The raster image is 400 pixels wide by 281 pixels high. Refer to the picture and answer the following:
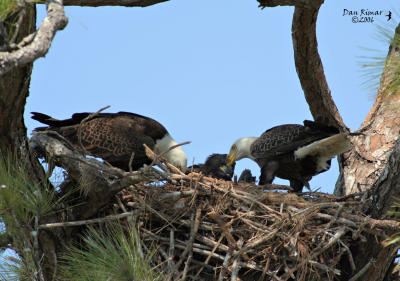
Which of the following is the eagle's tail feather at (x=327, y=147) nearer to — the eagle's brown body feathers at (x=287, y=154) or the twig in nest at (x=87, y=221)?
the eagle's brown body feathers at (x=287, y=154)

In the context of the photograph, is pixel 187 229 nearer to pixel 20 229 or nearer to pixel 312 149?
pixel 20 229

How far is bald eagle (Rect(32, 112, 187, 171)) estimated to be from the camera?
6.04 meters

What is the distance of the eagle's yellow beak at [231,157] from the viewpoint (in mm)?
7422

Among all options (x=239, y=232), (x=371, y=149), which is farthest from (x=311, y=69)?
(x=239, y=232)

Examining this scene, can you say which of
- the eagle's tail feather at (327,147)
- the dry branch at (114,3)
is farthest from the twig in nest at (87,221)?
the eagle's tail feather at (327,147)

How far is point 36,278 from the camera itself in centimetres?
400

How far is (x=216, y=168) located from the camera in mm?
7254

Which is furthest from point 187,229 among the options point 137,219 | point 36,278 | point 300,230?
point 36,278

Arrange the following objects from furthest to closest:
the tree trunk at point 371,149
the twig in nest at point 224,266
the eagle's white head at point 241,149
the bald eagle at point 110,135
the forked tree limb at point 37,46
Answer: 1. the eagle's white head at point 241,149
2. the tree trunk at point 371,149
3. the bald eagle at point 110,135
4. the twig in nest at point 224,266
5. the forked tree limb at point 37,46

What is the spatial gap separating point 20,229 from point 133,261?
828 millimetres

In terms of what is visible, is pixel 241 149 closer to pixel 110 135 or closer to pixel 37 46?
pixel 110 135

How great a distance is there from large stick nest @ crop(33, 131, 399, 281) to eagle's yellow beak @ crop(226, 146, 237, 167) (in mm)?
2190

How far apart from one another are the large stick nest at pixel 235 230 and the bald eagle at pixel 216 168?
6.09 feet

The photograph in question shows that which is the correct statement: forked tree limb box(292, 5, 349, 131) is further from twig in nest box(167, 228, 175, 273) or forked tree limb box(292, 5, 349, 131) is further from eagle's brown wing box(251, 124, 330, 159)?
twig in nest box(167, 228, 175, 273)
